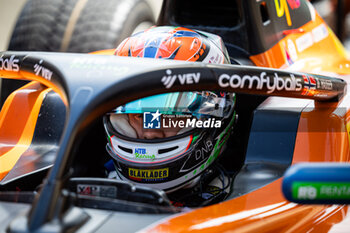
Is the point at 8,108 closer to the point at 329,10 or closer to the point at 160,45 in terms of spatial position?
the point at 160,45

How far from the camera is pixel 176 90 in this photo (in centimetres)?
105

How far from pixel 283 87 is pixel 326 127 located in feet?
1.08

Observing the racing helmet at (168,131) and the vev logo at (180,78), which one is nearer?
the vev logo at (180,78)

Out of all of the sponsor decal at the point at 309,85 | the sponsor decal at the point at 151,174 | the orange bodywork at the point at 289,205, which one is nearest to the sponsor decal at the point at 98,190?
the orange bodywork at the point at 289,205

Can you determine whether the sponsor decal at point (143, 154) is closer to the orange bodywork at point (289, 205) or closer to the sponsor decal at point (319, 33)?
the orange bodywork at point (289, 205)

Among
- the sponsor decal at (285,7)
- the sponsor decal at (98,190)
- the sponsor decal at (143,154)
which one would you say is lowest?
the sponsor decal at (98,190)

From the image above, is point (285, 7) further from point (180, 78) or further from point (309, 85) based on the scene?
point (180, 78)

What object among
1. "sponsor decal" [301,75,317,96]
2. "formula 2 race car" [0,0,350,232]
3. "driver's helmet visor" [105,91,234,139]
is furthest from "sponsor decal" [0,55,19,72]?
"sponsor decal" [301,75,317,96]

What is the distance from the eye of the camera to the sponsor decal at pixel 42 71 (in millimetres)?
1130

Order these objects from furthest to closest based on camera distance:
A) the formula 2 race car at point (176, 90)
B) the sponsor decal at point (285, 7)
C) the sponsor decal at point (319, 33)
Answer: the sponsor decal at point (319, 33) → the sponsor decal at point (285, 7) → the formula 2 race car at point (176, 90)

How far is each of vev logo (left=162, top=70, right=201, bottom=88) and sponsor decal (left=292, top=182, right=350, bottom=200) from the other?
1.19ft

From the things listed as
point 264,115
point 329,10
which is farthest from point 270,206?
point 329,10

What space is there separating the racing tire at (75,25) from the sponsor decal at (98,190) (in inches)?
59.1

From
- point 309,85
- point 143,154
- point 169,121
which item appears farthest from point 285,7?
point 143,154
